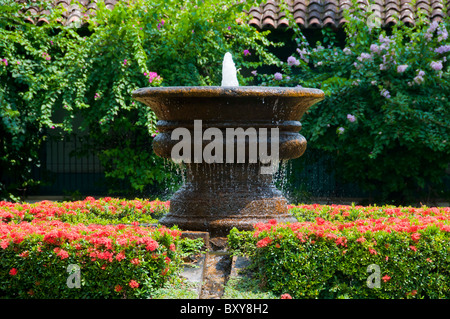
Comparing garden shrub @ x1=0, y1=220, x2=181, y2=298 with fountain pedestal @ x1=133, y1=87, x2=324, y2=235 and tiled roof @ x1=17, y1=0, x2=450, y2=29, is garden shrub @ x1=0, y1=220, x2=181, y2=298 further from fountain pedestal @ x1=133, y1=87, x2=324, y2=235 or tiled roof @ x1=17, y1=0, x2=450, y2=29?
tiled roof @ x1=17, y1=0, x2=450, y2=29

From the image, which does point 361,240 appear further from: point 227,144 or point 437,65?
point 437,65

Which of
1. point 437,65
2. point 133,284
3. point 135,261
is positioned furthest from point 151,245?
point 437,65

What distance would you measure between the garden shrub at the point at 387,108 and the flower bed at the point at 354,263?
4651mm

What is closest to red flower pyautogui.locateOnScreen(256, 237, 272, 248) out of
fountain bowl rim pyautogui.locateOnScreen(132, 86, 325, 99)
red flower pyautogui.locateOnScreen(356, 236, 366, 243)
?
red flower pyautogui.locateOnScreen(356, 236, 366, 243)

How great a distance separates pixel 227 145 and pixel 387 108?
4.27 metres

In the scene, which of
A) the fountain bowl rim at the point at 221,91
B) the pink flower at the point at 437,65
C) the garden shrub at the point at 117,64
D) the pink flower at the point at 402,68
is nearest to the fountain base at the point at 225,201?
the fountain bowl rim at the point at 221,91

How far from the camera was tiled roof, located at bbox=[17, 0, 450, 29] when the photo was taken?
10625 millimetres

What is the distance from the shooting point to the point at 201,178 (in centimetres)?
514

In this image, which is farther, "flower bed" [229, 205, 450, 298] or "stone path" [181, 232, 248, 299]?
"stone path" [181, 232, 248, 299]

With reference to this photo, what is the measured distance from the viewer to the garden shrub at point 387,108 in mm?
8562

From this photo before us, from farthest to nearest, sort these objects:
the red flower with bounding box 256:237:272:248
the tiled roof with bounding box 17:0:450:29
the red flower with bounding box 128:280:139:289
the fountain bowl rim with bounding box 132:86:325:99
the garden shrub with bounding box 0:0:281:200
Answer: the tiled roof with bounding box 17:0:450:29 < the garden shrub with bounding box 0:0:281:200 < the fountain bowl rim with bounding box 132:86:325:99 < the red flower with bounding box 256:237:272:248 < the red flower with bounding box 128:280:139:289

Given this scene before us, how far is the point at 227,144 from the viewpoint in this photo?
16.0 feet

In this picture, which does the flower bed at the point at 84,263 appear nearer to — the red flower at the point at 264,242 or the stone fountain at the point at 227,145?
the red flower at the point at 264,242
